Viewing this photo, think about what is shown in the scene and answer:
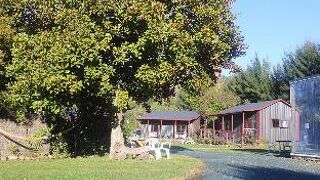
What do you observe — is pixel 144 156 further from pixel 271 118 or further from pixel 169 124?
pixel 169 124

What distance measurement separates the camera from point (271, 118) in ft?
168

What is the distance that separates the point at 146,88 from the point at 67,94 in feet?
11.3

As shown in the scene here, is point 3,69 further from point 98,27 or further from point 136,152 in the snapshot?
point 136,152

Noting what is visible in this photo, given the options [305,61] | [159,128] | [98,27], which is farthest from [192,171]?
[305,61]

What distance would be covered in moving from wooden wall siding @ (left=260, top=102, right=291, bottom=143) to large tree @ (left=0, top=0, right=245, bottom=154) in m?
28.1

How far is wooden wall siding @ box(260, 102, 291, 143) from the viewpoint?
50375 millimetres

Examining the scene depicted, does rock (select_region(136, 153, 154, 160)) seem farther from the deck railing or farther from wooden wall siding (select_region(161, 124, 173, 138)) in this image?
wooden wall siding (select_region(161, 124, 173, 138))

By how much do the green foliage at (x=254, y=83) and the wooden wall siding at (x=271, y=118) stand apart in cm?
2302

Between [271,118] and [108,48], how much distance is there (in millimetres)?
34447

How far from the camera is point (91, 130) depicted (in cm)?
2531

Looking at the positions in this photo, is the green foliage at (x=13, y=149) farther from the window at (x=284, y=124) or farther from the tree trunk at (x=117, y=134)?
the window at (x=284, y=124)

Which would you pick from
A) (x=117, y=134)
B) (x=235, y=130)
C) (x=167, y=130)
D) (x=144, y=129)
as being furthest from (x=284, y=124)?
(x=117, y=134)

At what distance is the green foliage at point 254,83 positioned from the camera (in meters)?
75.9

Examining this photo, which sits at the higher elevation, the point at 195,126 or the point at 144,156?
the point at 195,126
